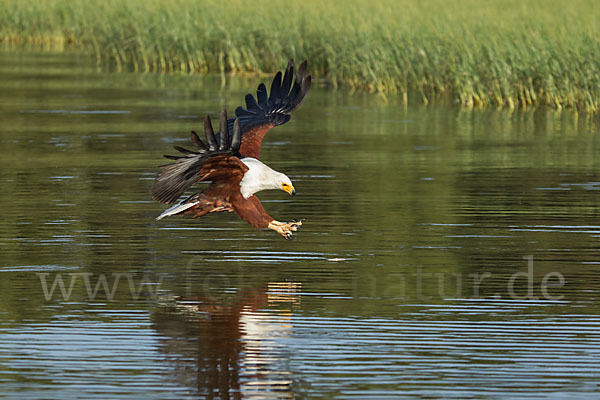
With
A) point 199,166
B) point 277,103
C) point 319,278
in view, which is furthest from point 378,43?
point 199,166

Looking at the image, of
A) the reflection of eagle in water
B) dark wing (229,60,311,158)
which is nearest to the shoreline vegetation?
dark wing (229,60,311,158)

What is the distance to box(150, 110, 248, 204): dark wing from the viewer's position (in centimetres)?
900

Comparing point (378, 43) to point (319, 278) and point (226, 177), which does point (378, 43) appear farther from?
point (319, 278)

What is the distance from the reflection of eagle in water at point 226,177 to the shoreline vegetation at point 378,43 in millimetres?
12324

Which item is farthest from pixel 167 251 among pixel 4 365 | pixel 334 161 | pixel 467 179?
pixel 334 161

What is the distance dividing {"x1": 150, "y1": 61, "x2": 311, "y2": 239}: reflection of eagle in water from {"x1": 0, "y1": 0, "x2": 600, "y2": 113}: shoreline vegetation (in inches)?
485

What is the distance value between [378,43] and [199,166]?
16815 mm

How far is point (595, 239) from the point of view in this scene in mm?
11398

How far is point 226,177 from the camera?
32.6 ft

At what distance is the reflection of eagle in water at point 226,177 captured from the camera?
9023mm

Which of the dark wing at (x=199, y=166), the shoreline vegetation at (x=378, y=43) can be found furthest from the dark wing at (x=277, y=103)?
the shoreline vegetation at (x=378, y=43)

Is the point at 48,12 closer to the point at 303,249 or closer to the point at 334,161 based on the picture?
the point at 334,161

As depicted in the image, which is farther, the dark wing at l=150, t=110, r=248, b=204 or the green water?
the dark wing at l=150, t=110, r=248, b=204

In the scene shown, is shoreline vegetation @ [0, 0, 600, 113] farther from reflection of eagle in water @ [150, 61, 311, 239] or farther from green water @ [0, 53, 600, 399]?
reflection of eagle in water @ [150, 61, 311, 239]
